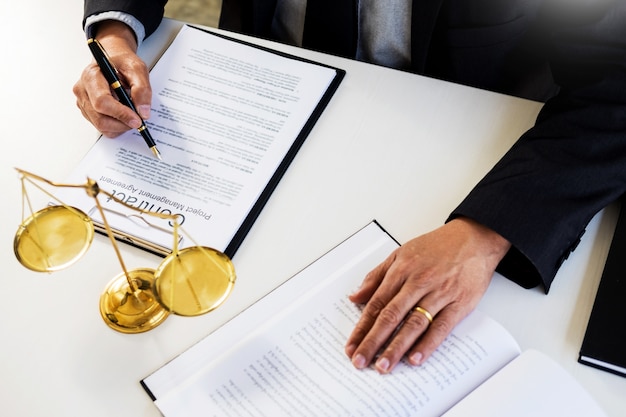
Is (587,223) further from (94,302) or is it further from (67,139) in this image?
(67,139)

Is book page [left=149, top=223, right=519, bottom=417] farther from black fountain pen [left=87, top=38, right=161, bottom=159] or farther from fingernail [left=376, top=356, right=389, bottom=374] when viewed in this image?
black fountain pen [left=87, top=38, right=161, bottom=159]

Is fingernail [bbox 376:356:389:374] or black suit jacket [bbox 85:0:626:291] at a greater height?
black suit jacket [bbox 85:0:626:291]

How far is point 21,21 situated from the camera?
1.11 metres

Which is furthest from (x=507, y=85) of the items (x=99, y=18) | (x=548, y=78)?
(x=99, y=18)

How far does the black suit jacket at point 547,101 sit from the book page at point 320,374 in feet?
0.43

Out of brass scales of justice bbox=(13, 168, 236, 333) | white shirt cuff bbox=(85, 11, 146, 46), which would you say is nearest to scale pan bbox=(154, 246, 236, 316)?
brass scales of justice bbox=(13, 168, 236, 333)

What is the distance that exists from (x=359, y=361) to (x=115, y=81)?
54 centimetres

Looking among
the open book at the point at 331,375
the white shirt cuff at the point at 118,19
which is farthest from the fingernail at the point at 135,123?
the open book at the point at 331,375

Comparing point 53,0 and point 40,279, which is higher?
point 53,0

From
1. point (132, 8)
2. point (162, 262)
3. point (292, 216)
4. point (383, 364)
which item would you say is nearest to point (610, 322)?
point (383, 364)

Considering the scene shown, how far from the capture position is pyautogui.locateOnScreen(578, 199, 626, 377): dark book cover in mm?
685

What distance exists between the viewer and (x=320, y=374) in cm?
68

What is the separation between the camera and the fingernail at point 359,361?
68 centimetres

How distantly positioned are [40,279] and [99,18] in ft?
1.52
